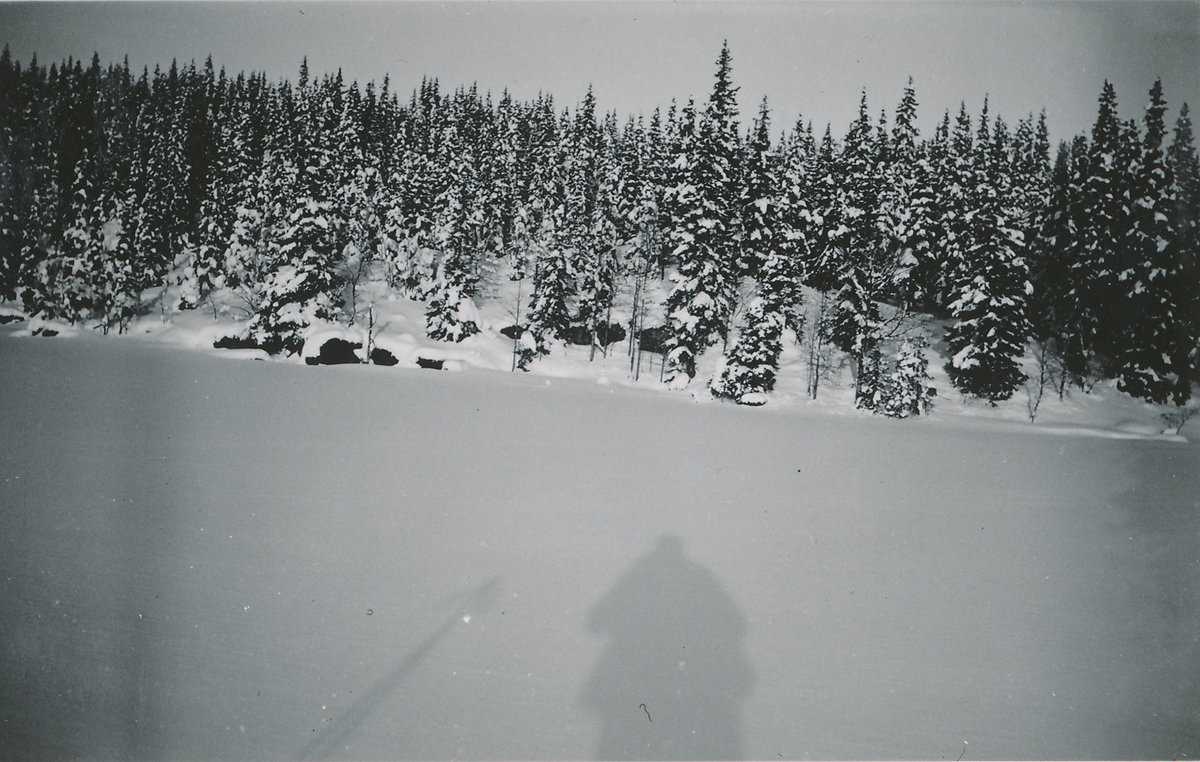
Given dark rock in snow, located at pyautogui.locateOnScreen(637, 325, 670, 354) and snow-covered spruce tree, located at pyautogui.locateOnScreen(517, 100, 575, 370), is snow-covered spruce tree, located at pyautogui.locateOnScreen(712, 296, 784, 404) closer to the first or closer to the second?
dark rock in snow, located at pyautogui.locateOnScreen(637, 325, 670, 354)

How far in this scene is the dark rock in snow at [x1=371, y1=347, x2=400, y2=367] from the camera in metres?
32.9

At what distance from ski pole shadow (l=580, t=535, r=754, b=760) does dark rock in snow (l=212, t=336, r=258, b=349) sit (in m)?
34.4

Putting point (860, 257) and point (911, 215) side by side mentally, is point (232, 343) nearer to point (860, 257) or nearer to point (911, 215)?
point (860, 257)

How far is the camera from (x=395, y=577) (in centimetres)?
712

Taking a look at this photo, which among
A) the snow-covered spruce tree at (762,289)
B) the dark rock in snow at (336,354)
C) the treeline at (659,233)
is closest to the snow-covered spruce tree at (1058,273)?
the treeline at (659,233)

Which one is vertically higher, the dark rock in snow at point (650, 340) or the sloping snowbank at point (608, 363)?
the dark rock in snow at point (650, 340)

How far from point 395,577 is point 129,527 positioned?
4.39 meters

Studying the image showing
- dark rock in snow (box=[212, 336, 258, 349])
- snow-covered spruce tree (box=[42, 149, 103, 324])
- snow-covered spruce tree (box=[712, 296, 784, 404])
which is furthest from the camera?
dark rock in snow (box=[212, 336, 258, 349])

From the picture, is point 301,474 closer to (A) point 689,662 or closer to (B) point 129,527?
(B) point 129,527

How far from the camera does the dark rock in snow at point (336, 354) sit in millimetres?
30953

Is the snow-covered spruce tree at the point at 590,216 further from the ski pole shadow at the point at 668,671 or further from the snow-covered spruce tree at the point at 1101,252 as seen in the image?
the ski pole shadow at the point at 668,671

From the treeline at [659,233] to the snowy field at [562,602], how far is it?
850 cm

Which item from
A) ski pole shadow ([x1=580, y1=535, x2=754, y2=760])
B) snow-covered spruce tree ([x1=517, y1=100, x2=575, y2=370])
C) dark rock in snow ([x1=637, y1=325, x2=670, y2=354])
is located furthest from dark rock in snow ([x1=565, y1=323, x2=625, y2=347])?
ski pole shadow ([x1=580, y1=535, x2=754, y2=760])

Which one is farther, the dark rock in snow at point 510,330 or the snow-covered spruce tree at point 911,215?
the dark rock in snow at point 510,330
